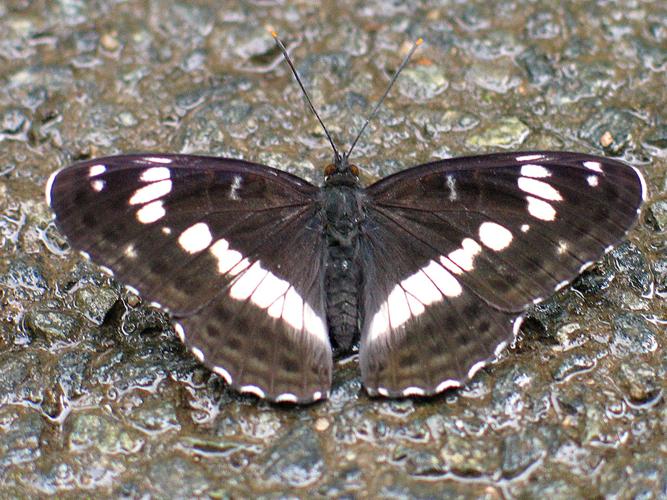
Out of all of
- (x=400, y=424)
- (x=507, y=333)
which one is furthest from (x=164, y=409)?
(x=507, y=333)

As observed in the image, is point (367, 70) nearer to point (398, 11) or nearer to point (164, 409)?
point (398, 11)

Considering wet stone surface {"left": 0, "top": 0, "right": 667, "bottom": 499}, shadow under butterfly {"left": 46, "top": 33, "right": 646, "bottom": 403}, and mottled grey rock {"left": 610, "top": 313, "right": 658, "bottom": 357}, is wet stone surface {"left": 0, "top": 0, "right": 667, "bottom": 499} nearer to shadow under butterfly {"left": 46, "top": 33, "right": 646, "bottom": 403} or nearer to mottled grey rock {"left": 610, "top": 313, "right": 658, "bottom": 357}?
mottled grey rock {"left": 610, "top": 313, "right": 658, "bottom": 357}

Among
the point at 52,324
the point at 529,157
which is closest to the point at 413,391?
the point at 529,157

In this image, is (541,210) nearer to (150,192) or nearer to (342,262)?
(342,262)

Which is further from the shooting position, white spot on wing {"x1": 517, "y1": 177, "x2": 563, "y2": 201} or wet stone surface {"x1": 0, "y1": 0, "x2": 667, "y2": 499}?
white spot on wing {"x1": 517, "y1": 177, "x2": 563, "y2": 201}

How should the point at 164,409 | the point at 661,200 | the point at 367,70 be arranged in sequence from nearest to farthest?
the point at 164,409 < the point at 661,200 < the point at 367,70

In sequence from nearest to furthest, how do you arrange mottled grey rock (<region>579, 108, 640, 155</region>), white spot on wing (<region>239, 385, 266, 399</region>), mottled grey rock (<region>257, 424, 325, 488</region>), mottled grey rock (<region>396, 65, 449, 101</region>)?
mottled grey rock (<region>257, 424, 325, 488</region>)
white spot on wing (<region>239, 385, 266, 399</region>)
mottled grey rock (<region>579, 108, 640, 155</region>)
mottled grey rock (<region>396, 65, 449, 101</region>)

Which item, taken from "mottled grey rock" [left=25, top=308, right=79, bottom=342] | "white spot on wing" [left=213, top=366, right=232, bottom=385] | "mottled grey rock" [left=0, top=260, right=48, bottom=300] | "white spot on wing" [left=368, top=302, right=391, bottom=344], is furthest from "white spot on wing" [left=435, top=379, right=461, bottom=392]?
"mottled grey rock" [left=0, top=260, right=48, bottom=300]

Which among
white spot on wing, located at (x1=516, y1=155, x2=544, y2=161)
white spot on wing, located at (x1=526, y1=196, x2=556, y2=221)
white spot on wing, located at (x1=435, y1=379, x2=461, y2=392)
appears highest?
white spot on wing, located at (x1=516, y1=155, x2=544, y2=161)
